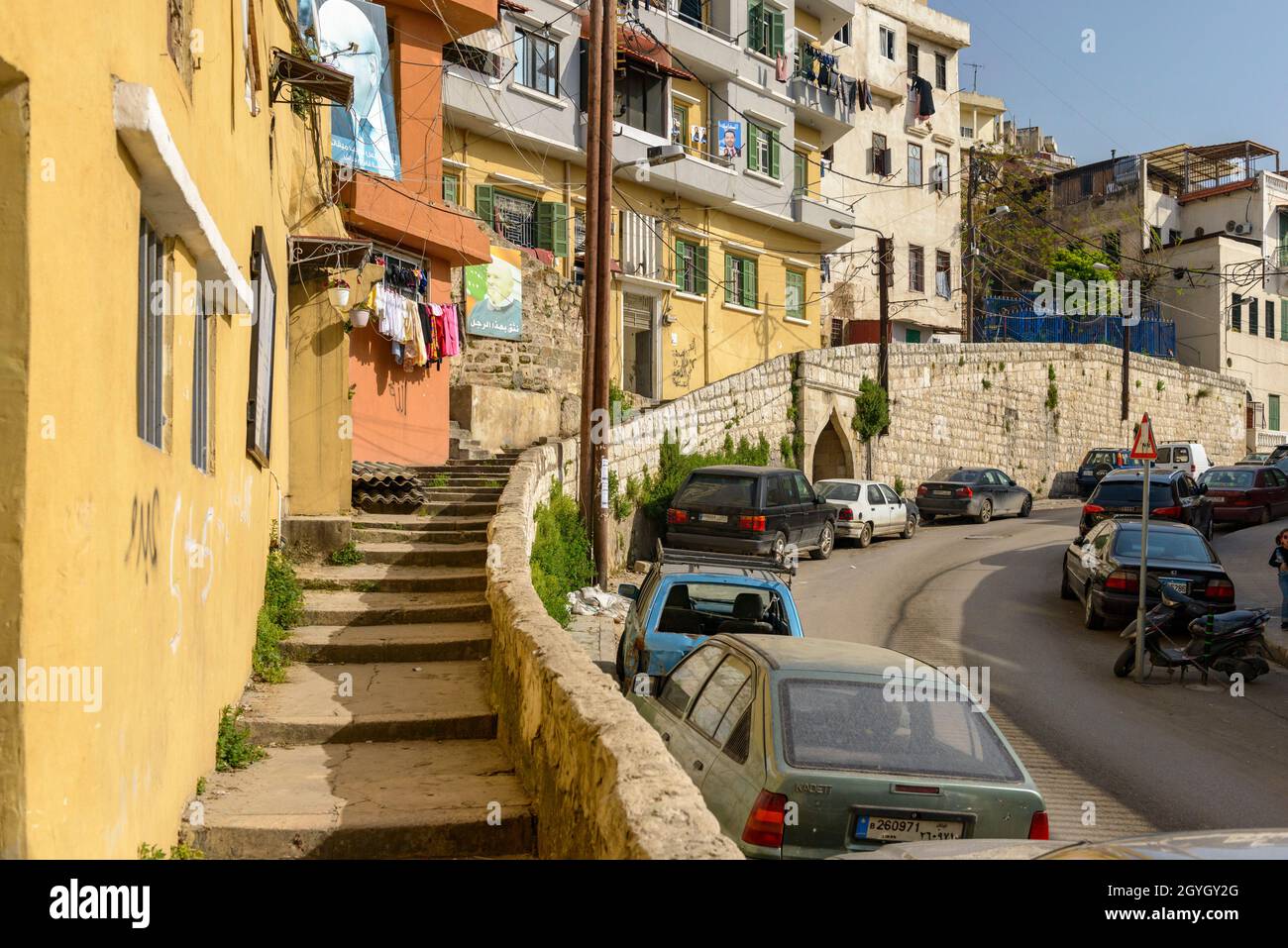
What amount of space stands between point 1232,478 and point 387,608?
987 inches

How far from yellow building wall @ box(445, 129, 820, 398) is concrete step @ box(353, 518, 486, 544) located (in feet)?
48.9

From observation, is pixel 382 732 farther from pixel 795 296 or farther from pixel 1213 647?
pixel 795 296

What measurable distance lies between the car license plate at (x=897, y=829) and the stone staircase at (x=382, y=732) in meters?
1.83

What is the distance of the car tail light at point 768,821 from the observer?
562cm

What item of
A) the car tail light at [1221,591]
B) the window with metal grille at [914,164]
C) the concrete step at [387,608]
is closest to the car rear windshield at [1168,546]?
the car tail light at [1221,591]

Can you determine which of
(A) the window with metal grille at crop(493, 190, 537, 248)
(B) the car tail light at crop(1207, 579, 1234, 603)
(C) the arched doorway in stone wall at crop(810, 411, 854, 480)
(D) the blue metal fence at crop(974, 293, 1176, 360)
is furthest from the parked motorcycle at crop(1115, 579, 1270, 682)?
(D) the blue metal fence at crop(974, 293, 1176, 360)

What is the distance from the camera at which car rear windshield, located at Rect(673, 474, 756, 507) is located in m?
20.2

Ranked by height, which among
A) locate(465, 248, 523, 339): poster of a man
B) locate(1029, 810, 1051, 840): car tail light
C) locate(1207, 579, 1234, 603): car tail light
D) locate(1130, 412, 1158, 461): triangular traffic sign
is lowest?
locate(1029, 810, 1051, 840): car tail light

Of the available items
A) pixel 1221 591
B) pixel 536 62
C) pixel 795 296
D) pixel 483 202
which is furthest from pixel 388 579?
pixel 795 296

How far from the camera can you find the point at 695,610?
420 inches

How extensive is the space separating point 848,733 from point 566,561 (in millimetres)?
11029

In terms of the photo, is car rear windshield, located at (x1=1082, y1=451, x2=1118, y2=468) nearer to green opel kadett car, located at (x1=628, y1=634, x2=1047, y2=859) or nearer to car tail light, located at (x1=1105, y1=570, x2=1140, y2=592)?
car tail light, located at (x1=1105, y1=570, x2=1140, y2=592)

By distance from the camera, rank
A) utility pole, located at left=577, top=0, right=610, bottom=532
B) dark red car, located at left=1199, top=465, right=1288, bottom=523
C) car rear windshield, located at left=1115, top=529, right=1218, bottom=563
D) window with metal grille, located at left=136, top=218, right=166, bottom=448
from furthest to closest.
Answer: dark red car, located at left=1199, top=465, right=1288, bottom=523 → utility pole, located at left=577, top=0, right=610, bottom=532 → car rear windshield, located at left=1115, top=529, right=1218, bottom=563 → window with metal grille, located at left=136, top=218, right=166, bottom=448
